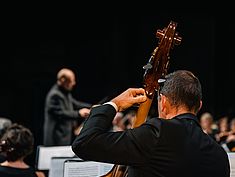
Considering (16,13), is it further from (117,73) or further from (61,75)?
(61,75)

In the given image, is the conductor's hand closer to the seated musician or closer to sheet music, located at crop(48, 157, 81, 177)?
the seated musician

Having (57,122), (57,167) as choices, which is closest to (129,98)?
(57,167)

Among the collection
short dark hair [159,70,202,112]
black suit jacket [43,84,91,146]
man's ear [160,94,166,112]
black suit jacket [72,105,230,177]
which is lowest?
black suit jacket [43,84,91,146]

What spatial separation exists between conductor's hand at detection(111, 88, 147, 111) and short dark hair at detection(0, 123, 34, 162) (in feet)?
4.05

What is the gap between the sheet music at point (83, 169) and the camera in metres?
2.74

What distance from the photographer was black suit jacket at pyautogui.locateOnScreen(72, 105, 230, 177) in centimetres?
190

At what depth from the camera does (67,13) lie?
28.9 feet

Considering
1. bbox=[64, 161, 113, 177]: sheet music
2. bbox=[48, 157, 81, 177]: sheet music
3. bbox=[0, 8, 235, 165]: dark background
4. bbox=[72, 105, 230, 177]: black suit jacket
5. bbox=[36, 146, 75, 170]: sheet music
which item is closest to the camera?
bbox=[72, 105, 230, 177]: black suit jacket

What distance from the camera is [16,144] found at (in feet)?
10.3

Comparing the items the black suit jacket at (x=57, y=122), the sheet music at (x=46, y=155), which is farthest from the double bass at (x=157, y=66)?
the black suit jacket at (x=57, y=122)

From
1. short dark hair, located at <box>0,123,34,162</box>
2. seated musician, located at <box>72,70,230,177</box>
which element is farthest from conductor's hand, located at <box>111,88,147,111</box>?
short dark hair, located at <box>0,123,34,162</box>

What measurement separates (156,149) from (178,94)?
25 cm

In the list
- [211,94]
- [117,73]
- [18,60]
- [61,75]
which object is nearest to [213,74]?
[211,94]

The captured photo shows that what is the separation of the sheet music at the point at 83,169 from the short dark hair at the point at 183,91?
2.76 ft
